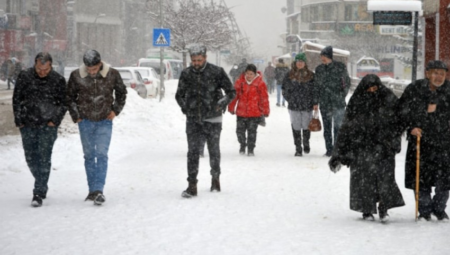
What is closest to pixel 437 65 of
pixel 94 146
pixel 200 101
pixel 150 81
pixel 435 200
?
pixel 435 200

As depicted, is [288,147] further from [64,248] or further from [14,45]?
[14,45]

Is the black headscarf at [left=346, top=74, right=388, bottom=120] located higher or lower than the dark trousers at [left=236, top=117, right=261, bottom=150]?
higher

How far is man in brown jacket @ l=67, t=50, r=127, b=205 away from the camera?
8.34 m

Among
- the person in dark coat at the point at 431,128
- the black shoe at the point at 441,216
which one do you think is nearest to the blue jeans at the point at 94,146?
the person in dark coat at the point at 431,128

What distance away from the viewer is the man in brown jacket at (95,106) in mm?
8336

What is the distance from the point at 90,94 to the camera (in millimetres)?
8367

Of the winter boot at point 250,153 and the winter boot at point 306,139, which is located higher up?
the winter boot at point 306,139

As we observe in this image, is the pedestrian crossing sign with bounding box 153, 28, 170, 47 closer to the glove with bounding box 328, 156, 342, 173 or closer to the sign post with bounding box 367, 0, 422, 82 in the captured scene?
the sign post with bounding box 367, 0, 422, 82

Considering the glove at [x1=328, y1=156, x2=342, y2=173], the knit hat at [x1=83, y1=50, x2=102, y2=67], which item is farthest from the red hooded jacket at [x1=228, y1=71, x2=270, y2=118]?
the glove at [x1=328, y1=156, x2=342, y2=173]

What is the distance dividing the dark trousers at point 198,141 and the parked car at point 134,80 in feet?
60.3

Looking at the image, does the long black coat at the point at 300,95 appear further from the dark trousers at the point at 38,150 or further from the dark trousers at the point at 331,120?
the dark trousers at the point at 38,150

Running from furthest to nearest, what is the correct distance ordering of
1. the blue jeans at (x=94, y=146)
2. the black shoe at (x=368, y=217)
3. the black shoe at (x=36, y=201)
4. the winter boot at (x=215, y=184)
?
the winter boot at (x=215, y=184) → the blue jeans at (x=94, y=146) → the black shoe at (x=36, y=201) → the black shoe at (x=368, y=217)

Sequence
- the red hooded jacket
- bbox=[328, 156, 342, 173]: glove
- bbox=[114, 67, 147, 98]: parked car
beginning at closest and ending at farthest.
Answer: bbox=[328, 156, 342, 173]: glove
the red hooded jacket
bbox=[114, 67, 147, 98]: parked car

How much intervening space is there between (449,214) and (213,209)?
7.85ft
